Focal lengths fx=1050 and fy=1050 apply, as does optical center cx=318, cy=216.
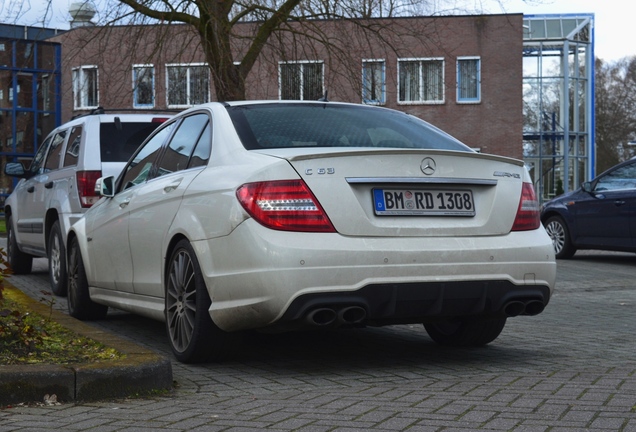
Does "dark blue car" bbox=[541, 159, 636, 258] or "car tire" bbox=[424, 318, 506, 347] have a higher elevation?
"dark blue car" bbox=[541, 159, 636, 258]

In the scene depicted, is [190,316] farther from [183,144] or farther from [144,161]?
[144,161]

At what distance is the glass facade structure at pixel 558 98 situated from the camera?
41.4 meters

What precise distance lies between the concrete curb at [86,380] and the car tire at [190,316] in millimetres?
535

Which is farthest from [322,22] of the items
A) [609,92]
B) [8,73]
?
[609,92]

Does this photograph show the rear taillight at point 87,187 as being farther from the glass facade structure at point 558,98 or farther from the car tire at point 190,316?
the glass facade structure at point 558,98

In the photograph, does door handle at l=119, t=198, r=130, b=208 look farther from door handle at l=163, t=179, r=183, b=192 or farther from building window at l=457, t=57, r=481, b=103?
building window at l=457, t=57, r=481, b=103

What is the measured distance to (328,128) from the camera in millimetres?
6148

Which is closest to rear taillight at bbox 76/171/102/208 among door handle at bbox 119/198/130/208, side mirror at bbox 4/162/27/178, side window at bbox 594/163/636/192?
side mirror at bbox 4/162/27/178

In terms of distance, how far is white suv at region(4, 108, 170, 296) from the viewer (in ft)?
32.5

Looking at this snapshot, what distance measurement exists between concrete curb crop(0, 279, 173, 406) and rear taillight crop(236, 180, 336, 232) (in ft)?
2.90

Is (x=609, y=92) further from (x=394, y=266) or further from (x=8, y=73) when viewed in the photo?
(x=394, y=266)

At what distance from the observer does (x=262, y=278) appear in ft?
17.3

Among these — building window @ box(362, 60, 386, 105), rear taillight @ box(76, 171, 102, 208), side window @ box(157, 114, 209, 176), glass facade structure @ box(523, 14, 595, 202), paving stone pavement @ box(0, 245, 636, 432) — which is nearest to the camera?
paving stone pavement @ box(0, 245, 636, 432)

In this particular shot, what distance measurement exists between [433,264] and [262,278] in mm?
913
